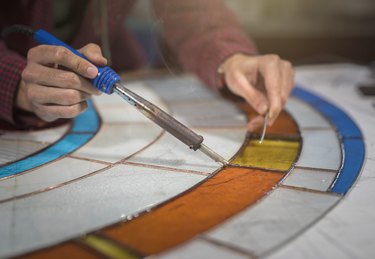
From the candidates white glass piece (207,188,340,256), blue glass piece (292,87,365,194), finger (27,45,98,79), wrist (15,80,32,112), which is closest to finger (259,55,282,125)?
blue glass piece (292,87,365,194)

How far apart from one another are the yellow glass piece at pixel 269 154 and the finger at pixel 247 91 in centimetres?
11

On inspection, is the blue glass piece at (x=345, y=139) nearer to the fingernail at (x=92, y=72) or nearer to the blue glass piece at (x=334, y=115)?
the blue glass piece at (x=334, y=115)

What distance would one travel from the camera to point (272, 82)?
781 mm

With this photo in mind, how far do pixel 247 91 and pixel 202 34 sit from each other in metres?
0.36

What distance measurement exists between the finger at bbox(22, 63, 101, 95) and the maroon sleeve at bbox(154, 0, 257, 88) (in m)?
0.44

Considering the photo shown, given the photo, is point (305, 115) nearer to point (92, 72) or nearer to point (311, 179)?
point (311, 179)

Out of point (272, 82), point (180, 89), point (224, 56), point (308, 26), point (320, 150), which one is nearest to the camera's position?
point (320, 150)

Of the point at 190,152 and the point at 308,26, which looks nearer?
the point at 190,152

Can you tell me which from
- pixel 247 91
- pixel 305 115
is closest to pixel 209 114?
pixel 247 91

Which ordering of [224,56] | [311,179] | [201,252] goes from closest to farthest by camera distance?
[201,252], [311,179], [224,56]

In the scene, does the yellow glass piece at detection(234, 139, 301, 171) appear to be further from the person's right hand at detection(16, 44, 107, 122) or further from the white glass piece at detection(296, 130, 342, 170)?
the person's right hand at detection(16, 44, 107, 122)

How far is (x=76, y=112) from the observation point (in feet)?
2.19

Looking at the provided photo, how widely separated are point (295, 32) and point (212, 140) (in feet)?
5.97

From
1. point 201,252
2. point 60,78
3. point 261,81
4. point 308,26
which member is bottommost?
point 201,252
